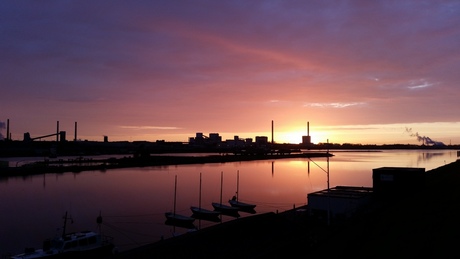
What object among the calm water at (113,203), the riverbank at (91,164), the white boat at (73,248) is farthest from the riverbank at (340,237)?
the riverbank at (91,164)

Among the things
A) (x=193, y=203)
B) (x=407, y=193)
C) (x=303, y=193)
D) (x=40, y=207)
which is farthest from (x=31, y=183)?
(x=407, y=193)

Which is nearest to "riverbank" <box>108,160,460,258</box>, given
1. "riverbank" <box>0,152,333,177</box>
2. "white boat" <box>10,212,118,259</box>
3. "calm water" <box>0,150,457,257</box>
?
"white boat" <box>10,212,118,259</box>

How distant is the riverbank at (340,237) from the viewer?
14.9 metres

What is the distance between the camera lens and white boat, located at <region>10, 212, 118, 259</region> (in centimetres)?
2042

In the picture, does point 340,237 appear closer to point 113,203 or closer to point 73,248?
point 73,248

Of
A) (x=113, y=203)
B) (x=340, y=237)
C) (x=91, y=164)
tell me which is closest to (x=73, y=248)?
(x=340, y=237)

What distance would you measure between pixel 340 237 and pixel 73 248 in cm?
1460

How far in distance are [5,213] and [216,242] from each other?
2638 cm

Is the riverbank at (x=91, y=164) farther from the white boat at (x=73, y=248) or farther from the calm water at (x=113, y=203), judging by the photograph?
the white boat at (x=73, y=248)

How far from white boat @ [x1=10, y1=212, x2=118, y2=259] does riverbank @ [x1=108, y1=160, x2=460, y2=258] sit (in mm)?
5062

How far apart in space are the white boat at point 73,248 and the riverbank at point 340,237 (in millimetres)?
5062

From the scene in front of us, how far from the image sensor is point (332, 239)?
1716cm

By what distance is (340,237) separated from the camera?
17219 mm

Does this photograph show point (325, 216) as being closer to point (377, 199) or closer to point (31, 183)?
point (377, 199)
